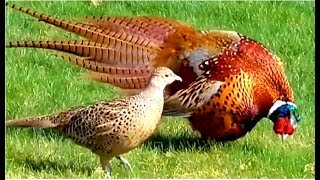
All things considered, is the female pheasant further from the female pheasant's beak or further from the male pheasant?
the male pheasant

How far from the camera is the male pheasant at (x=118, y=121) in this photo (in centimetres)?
468

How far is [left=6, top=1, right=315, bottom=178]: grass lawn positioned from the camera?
16.5 feet

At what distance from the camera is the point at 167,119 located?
5141 millimetres

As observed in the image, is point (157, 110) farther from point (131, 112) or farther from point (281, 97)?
point (281, 97)

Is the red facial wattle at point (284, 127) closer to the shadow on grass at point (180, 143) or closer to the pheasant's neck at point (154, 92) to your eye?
the shadow on grass at point (180, 143)

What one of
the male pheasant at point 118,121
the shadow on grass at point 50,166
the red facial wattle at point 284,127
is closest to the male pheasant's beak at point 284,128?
the red facial wattle at point 284,127

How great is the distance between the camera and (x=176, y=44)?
16.8ft

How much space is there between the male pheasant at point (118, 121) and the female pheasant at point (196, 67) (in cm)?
22

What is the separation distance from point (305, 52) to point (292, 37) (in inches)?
3.9

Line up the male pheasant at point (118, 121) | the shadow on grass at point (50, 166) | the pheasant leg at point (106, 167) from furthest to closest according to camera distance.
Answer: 1. the shadow on grass at point (50, 166)
2. the pheasant leg at point (106, 167)
3. the male pheasant at point (118, 121)

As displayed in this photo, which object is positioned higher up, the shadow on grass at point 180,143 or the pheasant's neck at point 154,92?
the pheasant's neck at point 154,92

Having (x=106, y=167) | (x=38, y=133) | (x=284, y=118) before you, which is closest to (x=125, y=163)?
(x=106, y=167)

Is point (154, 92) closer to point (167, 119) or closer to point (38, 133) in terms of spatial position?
point (167, 119)

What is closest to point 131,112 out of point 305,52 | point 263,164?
point 263,164
